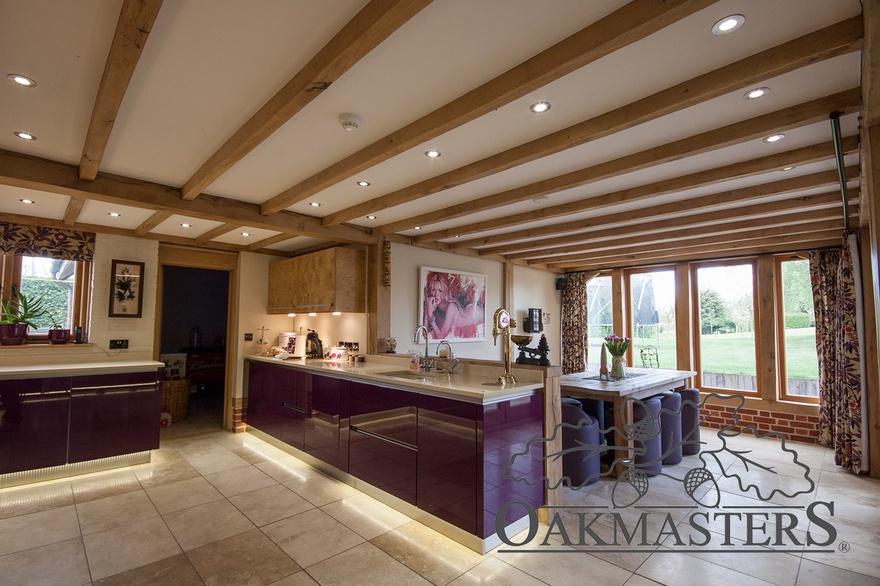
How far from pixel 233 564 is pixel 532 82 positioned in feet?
9.89

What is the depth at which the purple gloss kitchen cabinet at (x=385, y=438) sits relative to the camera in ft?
10.0

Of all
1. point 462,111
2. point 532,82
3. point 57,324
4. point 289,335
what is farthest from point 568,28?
point 57,324

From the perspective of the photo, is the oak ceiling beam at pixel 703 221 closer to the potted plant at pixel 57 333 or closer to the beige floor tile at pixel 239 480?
the beige floor tile at pixel 239 480

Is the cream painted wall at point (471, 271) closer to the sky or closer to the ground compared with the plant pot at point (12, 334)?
closer to the sky

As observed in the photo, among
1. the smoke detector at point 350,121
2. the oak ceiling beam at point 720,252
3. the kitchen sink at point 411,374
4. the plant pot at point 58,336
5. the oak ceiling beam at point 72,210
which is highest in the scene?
the smoke detector at point 350,121

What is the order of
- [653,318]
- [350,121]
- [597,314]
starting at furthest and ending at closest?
[597,314] < [653,318] < [350,121]

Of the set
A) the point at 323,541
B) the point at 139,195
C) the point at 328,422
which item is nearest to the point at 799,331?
the point at 328,422

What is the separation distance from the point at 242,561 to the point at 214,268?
4.01 metres

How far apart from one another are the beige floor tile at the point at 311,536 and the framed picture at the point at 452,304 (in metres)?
2.51

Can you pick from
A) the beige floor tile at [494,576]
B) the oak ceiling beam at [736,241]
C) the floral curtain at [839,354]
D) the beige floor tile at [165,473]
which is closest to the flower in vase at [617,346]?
the oak ceiling beam at [736,241]

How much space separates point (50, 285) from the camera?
4.48m

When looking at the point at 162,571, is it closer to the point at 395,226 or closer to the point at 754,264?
the point at 395,226

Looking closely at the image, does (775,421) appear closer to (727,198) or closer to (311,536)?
(727,198)

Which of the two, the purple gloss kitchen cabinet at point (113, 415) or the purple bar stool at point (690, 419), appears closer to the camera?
the purple gloss kitchen cabinet at point (113, 415)
